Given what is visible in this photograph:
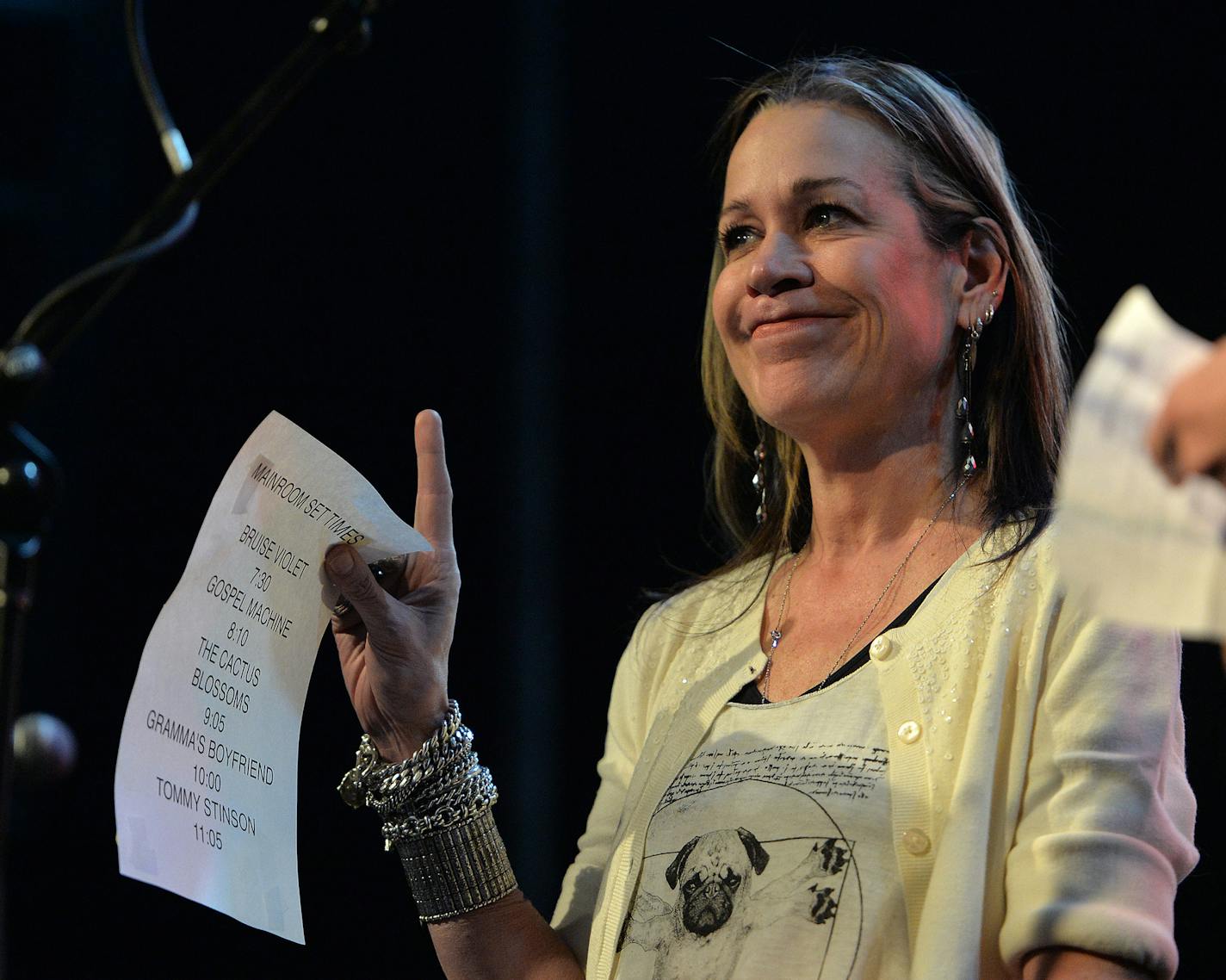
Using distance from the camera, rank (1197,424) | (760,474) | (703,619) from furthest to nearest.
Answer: (760,474)
(703,619)
(1197,424)

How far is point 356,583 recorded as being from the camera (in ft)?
4.37

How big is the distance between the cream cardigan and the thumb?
0.36 m

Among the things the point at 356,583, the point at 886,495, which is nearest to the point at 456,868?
the point at 356,583

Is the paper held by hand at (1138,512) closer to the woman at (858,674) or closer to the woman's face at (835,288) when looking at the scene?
the woman at (858,674)

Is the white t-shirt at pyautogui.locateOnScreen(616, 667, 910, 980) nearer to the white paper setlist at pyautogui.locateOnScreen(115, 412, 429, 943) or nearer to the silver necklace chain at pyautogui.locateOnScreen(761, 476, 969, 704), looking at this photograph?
the silver necklace chain at pyautogui.locateOnScreen(761, 476, 969, 704)

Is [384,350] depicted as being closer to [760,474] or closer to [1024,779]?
[760,474]

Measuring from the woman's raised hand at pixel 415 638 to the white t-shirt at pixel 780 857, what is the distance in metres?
0.28

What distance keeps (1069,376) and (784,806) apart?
687mm

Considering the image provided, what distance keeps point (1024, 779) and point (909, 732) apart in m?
0.11

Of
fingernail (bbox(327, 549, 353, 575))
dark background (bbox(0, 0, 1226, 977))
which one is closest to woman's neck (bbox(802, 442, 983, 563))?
fingernail (bbox(327, 549, 353, 575))

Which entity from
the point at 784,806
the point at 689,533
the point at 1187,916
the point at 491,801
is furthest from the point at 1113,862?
the point at 689,533

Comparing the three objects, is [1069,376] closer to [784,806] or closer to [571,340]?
[784,806]

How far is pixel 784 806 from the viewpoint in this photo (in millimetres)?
1273

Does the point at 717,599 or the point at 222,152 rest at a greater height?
the point at 222,152
